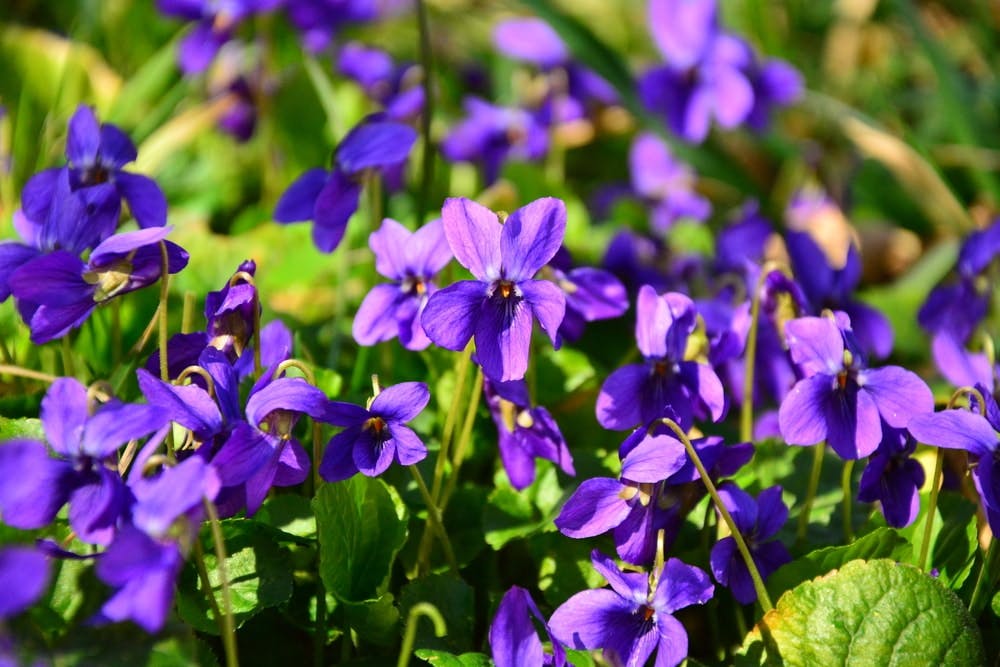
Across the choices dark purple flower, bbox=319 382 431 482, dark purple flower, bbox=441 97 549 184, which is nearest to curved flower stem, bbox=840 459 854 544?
dark purple flower, bbox=319 382 431 482

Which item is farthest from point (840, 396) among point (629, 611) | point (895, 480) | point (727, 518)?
point (629, 611)

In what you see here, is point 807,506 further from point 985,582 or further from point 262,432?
point 262,432

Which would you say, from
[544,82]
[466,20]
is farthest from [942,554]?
[466,20]

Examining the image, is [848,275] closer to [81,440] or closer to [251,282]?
[251,282]

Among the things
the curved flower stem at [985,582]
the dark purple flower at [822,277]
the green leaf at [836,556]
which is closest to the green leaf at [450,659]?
the green leaf at [836,556]

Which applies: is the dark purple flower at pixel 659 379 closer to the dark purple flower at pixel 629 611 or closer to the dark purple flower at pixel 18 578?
the dark purple flower at pixel 629 611

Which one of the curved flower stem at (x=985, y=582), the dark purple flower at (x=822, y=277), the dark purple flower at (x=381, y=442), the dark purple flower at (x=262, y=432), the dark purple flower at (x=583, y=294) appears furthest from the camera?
the dark purple flower at (x=822, y=277)
